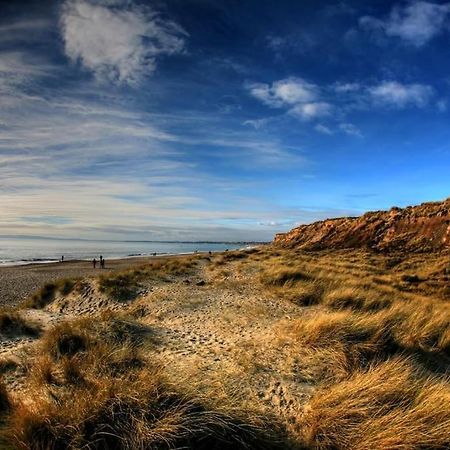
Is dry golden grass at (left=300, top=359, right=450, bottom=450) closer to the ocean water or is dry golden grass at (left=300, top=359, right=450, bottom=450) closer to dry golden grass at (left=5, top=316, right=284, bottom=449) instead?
dry golden grass at (left=5, top=316, right=284, bottom=449)

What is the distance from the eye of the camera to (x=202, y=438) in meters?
4.68

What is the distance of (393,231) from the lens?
37031 millimetres

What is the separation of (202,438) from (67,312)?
1336cm

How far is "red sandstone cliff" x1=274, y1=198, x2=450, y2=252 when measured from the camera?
32.3 metres

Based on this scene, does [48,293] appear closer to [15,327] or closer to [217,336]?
[15,327]

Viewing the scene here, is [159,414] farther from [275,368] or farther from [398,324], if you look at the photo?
[398,324]

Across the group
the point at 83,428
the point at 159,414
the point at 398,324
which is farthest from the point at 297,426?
the point at 398,324

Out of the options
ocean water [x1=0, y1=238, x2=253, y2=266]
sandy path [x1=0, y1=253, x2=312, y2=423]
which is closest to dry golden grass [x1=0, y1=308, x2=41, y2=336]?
sandy path [x1=0, y1=253, x2=312, y2=423]

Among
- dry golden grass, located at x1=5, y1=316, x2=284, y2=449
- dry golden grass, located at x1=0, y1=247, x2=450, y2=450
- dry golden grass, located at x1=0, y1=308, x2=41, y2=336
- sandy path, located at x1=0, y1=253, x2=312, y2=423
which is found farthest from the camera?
dry golden grass, located at x1=0, y1=308, x2=41, y2=336

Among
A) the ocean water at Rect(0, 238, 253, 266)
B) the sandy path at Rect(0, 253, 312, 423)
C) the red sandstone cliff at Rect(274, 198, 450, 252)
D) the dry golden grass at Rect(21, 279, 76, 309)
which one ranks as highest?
the red sandstone cliff at Rect(274, 198, 450, 252)

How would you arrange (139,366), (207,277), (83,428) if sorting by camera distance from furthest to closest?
(207,277), (139,366), (83,428)

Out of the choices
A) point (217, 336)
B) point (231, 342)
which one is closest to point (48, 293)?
point (217, 336)

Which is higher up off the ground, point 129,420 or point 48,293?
point 129,420

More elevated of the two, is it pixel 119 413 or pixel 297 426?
pixel 119 413
